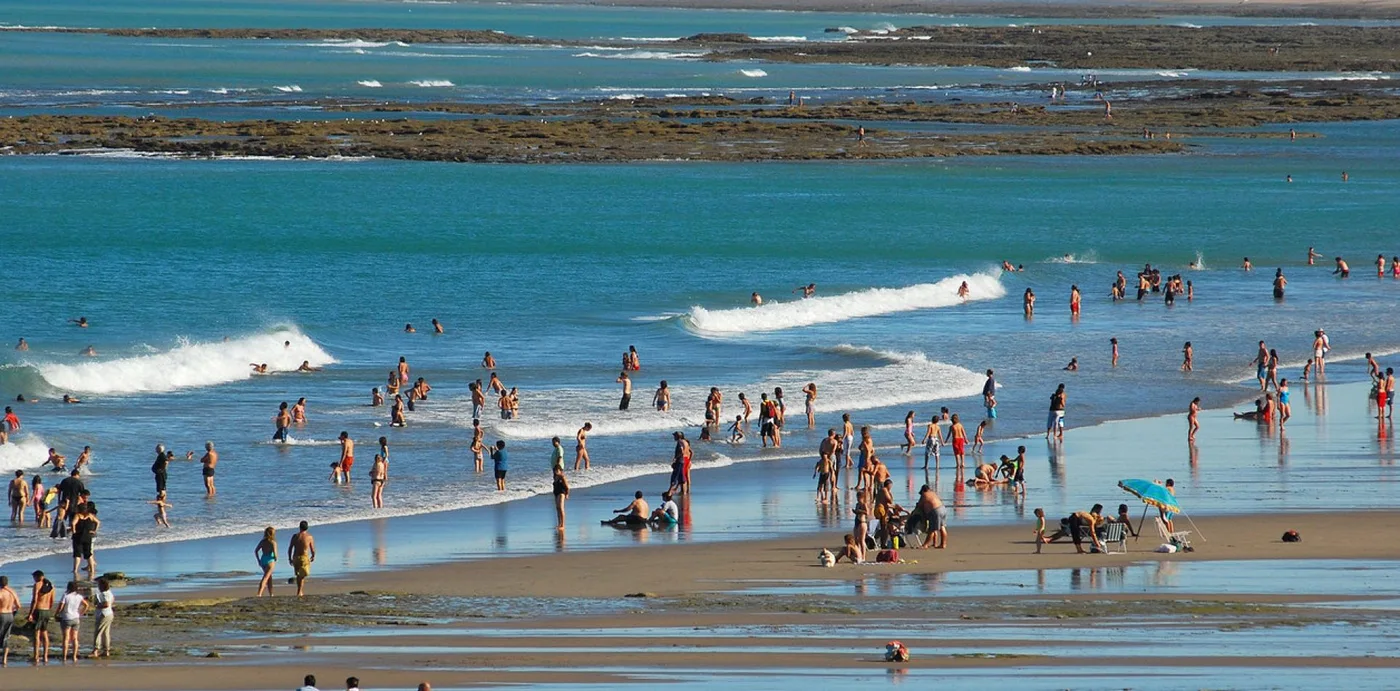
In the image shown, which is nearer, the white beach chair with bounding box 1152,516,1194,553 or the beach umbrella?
the white beach chair with bounding box 1152,516,1194,553

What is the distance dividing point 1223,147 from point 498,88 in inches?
1806

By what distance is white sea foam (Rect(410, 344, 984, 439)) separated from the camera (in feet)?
100

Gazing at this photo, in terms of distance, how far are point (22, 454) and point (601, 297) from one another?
887 inches

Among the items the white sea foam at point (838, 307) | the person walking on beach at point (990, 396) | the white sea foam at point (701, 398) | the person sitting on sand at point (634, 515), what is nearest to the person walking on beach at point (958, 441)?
the person walking on beach at point (990, 396)

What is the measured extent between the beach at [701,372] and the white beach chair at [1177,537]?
8 cm

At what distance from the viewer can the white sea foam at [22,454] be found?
26.9 m

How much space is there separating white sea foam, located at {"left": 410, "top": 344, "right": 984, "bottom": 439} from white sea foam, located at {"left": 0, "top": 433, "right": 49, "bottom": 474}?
617cm

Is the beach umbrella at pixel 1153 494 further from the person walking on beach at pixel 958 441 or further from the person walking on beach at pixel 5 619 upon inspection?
the person walking on beach at pixel 5 619

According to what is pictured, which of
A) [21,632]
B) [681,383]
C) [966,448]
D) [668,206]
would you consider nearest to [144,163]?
[668,206]

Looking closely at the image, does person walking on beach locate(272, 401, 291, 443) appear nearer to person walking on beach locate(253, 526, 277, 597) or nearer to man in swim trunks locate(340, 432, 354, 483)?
man in swim trunks locate(340, 432, 354, 483)

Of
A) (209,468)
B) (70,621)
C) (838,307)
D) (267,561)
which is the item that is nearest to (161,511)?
(209,468)

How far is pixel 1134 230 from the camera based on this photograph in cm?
6322

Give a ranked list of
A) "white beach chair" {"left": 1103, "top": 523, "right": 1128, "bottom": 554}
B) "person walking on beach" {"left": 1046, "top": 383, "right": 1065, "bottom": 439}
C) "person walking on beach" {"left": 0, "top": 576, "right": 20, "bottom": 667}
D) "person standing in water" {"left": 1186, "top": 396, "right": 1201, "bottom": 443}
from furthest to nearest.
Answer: "person walking on beach" {"left": 1046, "top": 383, "right": 1065, "bottom": 439}
"person standing in water" {"left": 1186, "top": 396, "right": 1201, "bottom": 443}
"white beach chair" {"left": 1103, "top": 523, "right": 1128, "bottom": 554}
"person walking on beach" {"left": 0, "top": 576, "right": 20, "bottom": 667}

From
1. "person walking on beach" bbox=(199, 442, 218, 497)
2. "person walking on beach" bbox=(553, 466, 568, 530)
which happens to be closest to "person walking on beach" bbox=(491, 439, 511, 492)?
"person walking on beach" bbox=(553, 466, 568, 530)
